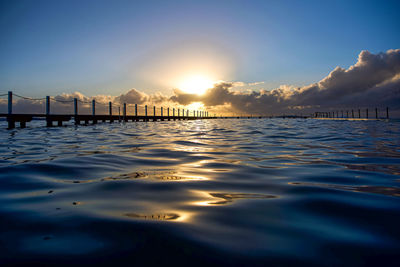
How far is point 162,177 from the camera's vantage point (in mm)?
3287

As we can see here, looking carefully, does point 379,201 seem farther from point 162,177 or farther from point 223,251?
point 162,177

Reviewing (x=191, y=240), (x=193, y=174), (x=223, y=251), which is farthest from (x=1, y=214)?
(x=193, y=174)

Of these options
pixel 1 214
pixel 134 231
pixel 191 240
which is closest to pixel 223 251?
pixel 191 240

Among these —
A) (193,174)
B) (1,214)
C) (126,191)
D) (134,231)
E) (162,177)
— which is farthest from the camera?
(193,174)

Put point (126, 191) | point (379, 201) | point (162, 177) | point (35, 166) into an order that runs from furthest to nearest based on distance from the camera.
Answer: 1. point (35, 166)
2. point (162, 177)
3. point (126, 191)
4. point (379, 201)

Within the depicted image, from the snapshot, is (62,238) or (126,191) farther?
(126,191)

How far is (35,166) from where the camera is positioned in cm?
392

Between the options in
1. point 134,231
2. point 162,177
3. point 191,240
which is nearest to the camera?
point 191,240

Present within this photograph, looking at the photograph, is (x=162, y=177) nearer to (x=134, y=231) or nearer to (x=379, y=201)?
(x=134, y=231)

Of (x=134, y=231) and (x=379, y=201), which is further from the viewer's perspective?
(x=379, y=201)

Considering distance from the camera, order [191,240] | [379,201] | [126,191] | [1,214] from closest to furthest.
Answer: [191,240], [1,214], [379,201], [126,191]

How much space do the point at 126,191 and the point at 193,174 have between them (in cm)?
115

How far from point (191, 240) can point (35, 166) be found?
3.59 m

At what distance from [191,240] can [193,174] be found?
203cm
